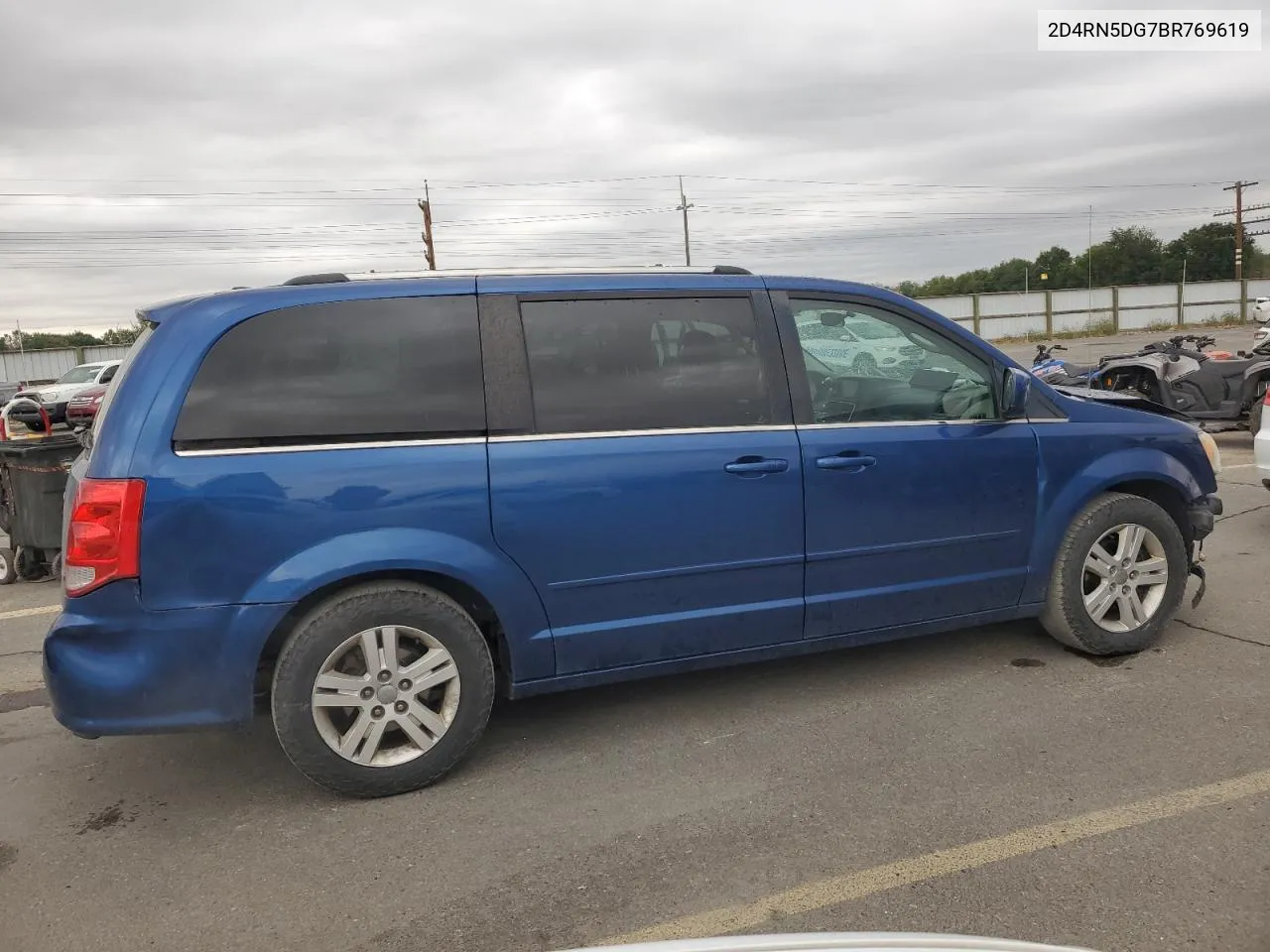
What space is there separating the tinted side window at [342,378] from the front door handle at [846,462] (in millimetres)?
1331

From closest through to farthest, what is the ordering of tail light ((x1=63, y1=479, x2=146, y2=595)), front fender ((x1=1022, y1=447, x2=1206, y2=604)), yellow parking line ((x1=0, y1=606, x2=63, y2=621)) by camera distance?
tail light ((x1=63, y1=479, x2=146, y2=595))
front fender ((x1=1022, y1=447, x2=1206, y2=604))
yellow parking line ((x1=0, y1=606, x2=63, y2=621))

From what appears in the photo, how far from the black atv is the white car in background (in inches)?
303

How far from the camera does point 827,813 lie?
10.4 ft

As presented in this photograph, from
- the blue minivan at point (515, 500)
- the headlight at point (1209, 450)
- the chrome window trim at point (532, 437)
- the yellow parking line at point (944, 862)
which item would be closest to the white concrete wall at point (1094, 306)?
the headlight at point (1209, 450)

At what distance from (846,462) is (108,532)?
8.56ft

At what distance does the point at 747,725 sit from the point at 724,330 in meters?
1.57

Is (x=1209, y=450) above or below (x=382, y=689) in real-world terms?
above

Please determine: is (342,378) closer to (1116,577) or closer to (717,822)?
(717,822)

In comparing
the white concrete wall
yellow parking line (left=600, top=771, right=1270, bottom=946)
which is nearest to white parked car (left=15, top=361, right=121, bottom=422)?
yellow parking line (left=600, top=771, right=1270, bottom=946)

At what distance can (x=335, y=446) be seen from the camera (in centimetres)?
326

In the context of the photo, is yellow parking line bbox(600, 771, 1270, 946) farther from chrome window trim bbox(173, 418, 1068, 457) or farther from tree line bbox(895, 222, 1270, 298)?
tree line bbox(895, 222, 1270, 298)

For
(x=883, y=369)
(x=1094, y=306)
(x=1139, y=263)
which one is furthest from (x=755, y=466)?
(x=1139, y=263)

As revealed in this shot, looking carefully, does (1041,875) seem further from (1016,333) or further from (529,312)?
(1016,333)

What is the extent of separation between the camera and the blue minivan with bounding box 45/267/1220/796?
10.3 ft
